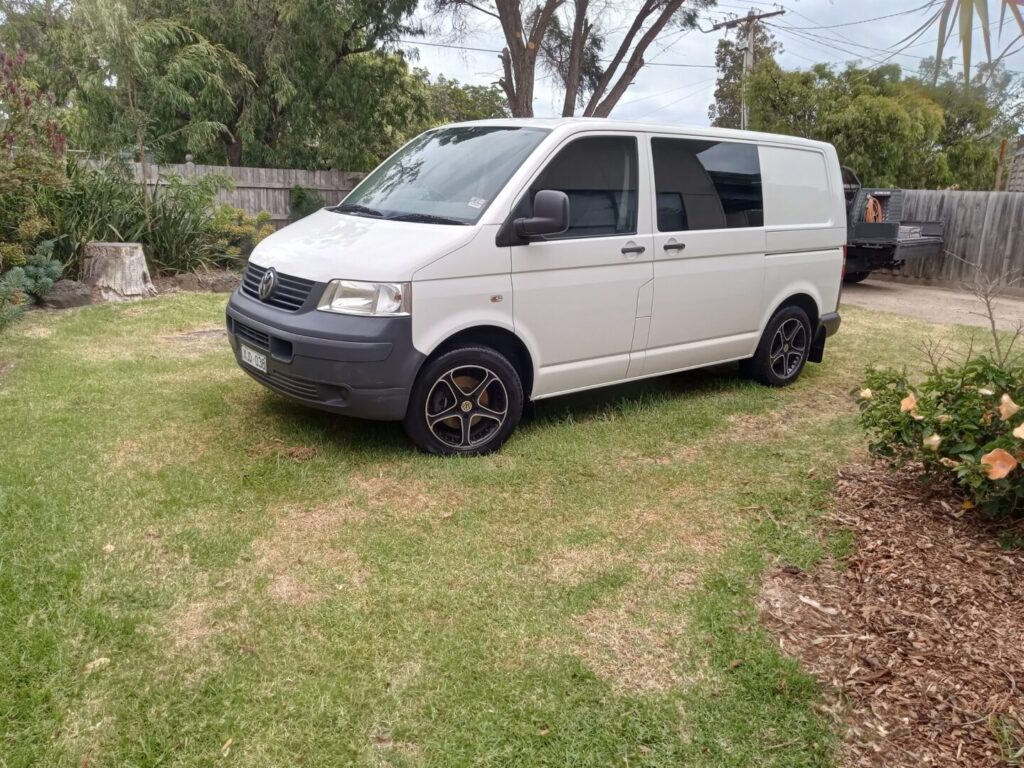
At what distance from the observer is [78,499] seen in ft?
12.8

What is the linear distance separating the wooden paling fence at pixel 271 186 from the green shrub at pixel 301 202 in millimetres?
193

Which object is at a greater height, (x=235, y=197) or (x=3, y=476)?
(x=235, y=197)

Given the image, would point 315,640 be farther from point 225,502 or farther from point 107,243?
point 107,243

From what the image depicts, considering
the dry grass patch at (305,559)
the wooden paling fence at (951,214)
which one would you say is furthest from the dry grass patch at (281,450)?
the wooden paling fence at (951,214)

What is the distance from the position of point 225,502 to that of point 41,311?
5.35 metres

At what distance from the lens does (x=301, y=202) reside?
577 inches

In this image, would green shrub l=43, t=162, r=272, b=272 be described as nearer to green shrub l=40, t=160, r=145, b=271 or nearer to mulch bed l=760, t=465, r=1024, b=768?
green shrub l=40, t=160, r=145, b=271

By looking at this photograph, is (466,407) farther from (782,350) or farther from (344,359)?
(782,350)

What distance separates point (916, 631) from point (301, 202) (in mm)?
13596

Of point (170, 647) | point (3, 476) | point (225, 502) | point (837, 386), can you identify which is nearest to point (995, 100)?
point (170, 647)

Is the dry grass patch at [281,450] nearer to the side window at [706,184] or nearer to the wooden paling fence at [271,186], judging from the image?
the side window at [706,184]

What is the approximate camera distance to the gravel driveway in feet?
35.5

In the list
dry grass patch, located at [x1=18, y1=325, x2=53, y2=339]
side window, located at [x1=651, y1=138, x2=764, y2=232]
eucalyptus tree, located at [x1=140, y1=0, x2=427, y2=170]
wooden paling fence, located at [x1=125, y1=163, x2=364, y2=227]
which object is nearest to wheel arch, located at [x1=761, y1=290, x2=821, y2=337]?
side window, located at [x1=651, y1=138, x2=764, y2=232]

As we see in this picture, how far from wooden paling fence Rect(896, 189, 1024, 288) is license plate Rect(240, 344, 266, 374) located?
12352 mm
